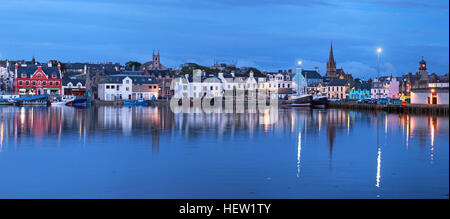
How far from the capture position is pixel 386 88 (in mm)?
140375

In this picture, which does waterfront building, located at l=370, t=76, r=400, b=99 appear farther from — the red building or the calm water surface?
the calm water surface

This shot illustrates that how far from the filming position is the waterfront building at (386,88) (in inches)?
5295

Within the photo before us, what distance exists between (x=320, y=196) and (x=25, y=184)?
10483mm

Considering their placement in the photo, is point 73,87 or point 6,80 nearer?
point 73,87

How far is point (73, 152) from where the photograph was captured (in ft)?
91.8

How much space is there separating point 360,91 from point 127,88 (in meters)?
64.7

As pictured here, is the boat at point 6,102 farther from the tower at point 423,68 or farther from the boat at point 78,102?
the tower at point 423,68

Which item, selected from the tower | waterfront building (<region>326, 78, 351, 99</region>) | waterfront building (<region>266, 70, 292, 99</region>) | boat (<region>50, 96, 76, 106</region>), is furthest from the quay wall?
waterfront building (<region>326, 78, 351, 99</region>)

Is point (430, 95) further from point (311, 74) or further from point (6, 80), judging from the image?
point (6, 80)

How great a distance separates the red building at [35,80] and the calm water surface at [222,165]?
85.2m

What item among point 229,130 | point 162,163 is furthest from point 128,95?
point 162,163

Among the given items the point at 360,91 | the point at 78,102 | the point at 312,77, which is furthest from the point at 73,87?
the point at 360,91
